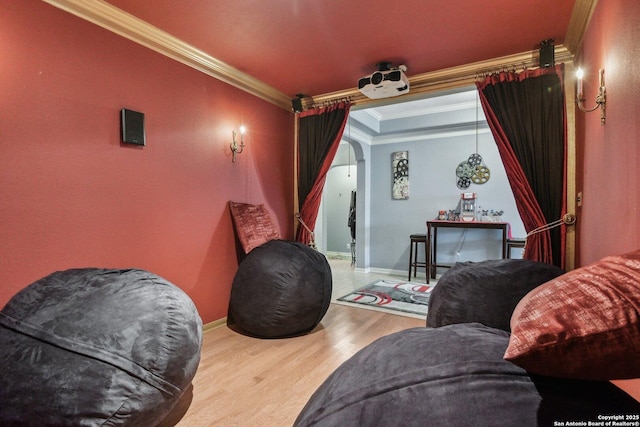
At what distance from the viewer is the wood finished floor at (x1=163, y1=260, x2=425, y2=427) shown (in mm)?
1822

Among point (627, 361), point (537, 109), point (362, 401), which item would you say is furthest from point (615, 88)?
point (362, 401)

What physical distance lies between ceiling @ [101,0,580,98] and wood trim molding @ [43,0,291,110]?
6 centimetres

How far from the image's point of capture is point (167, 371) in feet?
5.13

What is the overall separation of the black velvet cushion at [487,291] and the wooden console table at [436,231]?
2.78 metres

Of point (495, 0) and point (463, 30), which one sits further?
point (463, 30)

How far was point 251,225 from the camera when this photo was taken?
3.44 meters

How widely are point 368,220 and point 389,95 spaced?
130 inches

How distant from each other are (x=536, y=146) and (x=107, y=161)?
3.47 meters

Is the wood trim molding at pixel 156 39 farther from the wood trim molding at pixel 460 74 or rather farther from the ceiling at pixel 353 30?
the wood trim molding at pixel 460 74

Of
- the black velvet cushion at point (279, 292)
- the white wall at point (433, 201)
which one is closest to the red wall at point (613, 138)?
the black velvet cushion at point (279, 292)

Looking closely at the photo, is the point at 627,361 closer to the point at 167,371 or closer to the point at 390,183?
the point at 167,371

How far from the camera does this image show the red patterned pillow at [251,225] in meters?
3.34

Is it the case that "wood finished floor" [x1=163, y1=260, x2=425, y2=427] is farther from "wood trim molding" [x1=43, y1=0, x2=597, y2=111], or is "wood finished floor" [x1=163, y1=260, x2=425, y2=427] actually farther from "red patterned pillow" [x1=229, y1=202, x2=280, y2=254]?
"wood trim molding" [x1=43, y1=0, x2=597, y2=111]

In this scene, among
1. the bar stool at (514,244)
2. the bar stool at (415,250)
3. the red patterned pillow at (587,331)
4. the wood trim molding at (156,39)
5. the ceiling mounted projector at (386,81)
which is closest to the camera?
the red patterned pillow at (587,331)
